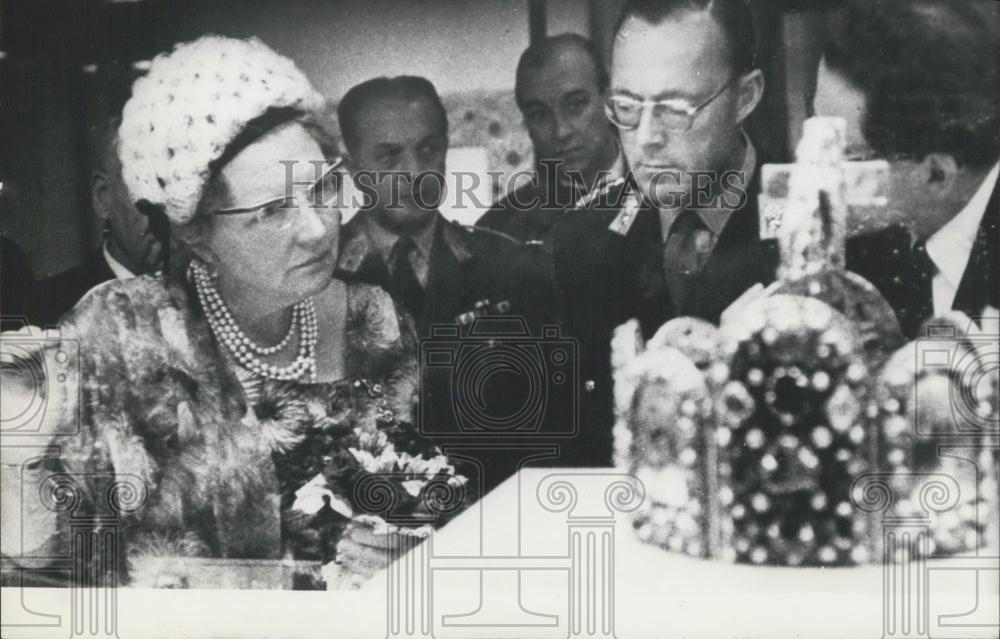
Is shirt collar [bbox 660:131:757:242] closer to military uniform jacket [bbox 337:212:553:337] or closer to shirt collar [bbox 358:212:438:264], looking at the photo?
military uniform jacket [bbox 337:212:553:337]

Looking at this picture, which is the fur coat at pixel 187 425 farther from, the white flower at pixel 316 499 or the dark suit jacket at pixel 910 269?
the dark suit jacket at pixel 910 269

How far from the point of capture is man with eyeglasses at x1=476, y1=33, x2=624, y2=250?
4.90m

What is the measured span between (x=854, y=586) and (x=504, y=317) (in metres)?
1.86

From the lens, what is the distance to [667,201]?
4.92 m

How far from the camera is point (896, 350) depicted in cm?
485

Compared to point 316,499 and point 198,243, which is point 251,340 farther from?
point 316,499

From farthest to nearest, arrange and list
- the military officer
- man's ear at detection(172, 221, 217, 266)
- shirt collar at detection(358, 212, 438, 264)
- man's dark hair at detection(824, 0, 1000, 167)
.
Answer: man's ear at detection(172, 221, 217, 266)
shirt collar at detection(358, 212, 438, 264)
the military officer
man's dark hair at detection(824, 0, 1000, 167)

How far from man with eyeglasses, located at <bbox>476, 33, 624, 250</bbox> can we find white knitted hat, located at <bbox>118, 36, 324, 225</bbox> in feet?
3.10

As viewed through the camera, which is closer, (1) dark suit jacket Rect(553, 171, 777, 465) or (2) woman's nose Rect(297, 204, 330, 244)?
(1) dark suit jacket Rect(553, 171, 777, 465)

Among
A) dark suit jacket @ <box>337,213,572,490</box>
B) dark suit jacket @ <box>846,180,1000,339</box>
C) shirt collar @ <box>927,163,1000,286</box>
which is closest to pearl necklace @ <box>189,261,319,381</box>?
dark suit jacket @ <box>337,213,572,490</box>

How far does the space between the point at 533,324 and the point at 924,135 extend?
1813 mm

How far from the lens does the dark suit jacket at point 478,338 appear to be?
4.92 m

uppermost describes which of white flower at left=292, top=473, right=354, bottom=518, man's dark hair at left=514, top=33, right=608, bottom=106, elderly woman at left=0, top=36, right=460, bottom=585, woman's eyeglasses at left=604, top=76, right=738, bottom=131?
man's dark hair at left=514, top=33, right=608, bottom=106

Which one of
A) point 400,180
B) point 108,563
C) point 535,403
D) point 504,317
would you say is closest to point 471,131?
point 400,180
